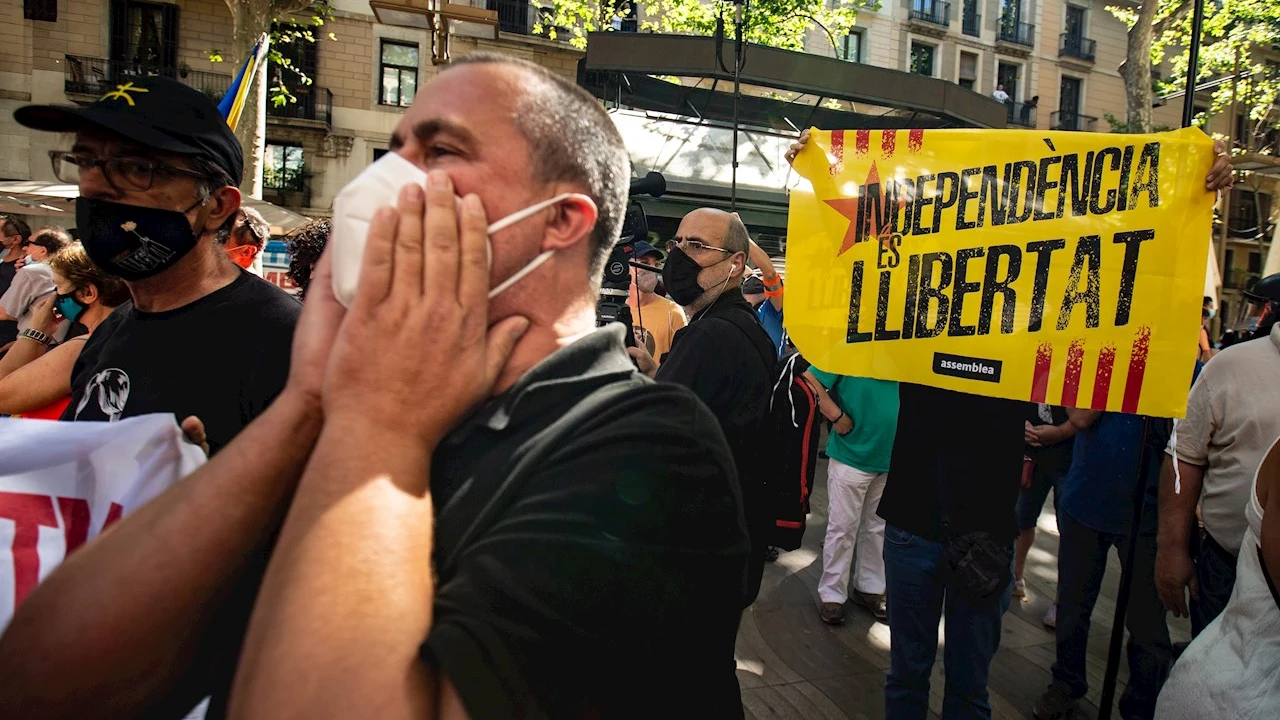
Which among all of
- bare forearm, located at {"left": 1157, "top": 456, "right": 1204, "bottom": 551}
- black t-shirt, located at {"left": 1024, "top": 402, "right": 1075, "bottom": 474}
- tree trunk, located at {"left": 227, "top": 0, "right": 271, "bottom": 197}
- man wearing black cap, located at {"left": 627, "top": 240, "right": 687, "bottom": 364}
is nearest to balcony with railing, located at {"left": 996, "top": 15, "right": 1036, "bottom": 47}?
tree trunk, located at {"left": 227, "top": 0, "right": 271, "bottom": 197}

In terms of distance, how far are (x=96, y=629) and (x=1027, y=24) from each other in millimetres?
37081

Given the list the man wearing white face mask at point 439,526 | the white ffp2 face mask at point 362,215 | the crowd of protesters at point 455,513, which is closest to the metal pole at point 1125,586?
the crowd of protesters at point 455,513

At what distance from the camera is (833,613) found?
473 centimetres

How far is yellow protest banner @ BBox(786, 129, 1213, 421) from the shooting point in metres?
2.68

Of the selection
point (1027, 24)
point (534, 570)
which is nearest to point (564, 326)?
point (534, 570)

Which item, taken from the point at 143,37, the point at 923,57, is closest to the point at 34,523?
the point at 143,37

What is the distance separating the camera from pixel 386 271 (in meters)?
0.94

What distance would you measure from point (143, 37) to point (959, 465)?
26.5m

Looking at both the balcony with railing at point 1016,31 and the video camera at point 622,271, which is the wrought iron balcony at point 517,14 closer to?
the balcony with railing at point 1016,31

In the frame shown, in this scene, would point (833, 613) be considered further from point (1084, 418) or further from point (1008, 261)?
point (1008, 261)

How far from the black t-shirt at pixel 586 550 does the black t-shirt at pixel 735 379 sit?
2.04 metres

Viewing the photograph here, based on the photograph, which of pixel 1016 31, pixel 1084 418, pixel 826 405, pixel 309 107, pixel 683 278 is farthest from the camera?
pixel 1016 31

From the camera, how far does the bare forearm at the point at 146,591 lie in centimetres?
92

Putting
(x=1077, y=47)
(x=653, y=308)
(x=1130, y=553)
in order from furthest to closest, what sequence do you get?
(x=1077, y=47)
(x=653, y=308)
(x=1130, y=553)
